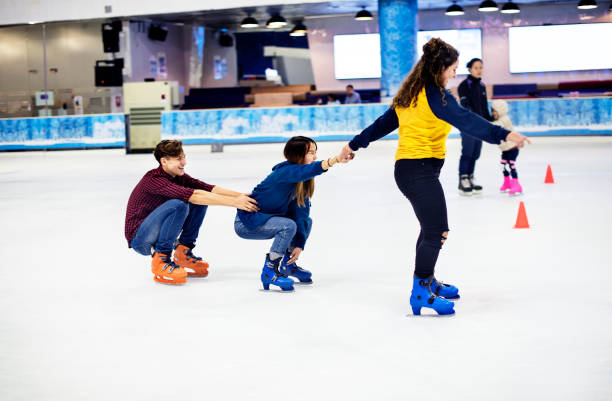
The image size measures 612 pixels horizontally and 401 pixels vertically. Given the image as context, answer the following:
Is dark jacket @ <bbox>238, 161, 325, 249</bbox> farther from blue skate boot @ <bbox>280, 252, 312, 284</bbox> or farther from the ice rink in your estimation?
the ice rink

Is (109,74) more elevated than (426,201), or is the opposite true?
(109,74)

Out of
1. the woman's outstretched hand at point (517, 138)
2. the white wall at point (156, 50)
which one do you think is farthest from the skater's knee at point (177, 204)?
the white wall at point (156, 50)

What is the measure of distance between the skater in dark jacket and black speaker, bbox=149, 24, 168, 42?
16418mm

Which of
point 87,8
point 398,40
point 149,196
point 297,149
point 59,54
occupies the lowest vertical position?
point 149,196

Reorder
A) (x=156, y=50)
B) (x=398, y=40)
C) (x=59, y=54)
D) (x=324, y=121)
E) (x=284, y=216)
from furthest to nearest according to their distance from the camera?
(x=156, y=50) → (x=59, y=54) → (x=398, y=40) → (x=324, y=121) → (x=284, y=216)

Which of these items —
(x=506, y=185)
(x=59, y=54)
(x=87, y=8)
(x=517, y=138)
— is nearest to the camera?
(x=517, y=138)

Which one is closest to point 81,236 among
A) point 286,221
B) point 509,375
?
point 286,221

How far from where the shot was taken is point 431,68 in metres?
3.04

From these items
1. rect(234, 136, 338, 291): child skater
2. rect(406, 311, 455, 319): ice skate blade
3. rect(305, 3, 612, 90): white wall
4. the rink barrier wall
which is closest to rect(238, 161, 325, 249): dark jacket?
rect(234, 136, 338, 291): child skater

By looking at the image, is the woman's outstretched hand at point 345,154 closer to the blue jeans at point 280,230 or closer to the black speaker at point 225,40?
the blue jeans at point 280,230

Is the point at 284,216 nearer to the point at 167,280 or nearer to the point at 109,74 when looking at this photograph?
the point at 167,280

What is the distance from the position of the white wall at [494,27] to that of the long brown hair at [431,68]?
20124 millimetres

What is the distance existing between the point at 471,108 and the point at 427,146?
425 centimetres

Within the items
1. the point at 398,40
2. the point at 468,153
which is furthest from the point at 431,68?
the point at 398,40
